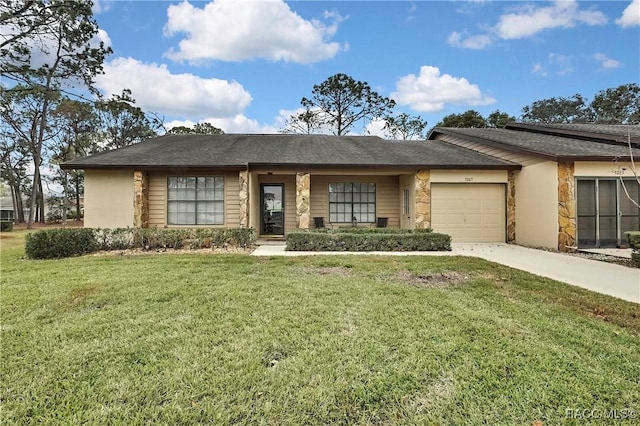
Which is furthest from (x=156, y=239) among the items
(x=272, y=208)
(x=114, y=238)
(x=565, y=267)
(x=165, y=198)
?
(x=565, y=267)

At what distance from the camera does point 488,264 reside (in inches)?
288

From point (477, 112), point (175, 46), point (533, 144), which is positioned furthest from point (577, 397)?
point (477, 112)

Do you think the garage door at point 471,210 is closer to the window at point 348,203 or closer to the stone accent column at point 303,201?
the window at point 348,203

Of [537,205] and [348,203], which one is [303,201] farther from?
[537,205]

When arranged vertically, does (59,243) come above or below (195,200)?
below

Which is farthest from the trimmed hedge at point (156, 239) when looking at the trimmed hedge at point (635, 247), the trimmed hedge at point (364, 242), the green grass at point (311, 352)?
the trimmed hedge at point (635, 247)

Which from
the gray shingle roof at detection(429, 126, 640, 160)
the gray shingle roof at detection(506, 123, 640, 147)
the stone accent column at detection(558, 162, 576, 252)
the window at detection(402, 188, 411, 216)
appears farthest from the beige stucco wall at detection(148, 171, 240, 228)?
the gray shingle roof at detection(506, 123, 640, 147)

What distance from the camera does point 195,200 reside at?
1221cm

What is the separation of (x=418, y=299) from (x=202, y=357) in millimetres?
2950

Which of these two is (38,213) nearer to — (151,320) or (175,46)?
(175,46)

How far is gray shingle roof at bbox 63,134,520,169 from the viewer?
11516mm

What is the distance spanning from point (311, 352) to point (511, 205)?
1103cm

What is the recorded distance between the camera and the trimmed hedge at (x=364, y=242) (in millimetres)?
9570

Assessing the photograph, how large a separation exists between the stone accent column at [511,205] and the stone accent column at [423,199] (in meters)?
2.76
